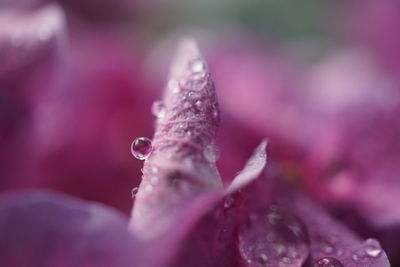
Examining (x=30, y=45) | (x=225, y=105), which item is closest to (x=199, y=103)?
(x=30, y=45)

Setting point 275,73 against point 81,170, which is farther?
point 275,73

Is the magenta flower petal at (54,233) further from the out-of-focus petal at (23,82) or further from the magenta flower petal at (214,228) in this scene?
the out-of-focus petal at (23,82)

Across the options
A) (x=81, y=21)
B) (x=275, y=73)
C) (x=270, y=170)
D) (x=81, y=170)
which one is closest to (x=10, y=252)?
(x=270, y=170)

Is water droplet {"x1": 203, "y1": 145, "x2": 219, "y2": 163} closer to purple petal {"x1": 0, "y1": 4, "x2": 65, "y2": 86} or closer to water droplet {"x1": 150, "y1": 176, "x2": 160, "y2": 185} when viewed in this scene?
water droplet {"x1": 150, "y1": 176, "x2": 160, "y2": 185}

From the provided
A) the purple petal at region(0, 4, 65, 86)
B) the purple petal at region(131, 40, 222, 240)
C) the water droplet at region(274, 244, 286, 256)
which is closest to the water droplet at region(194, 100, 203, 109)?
the purple petal at region(131, 40, 222, 240)

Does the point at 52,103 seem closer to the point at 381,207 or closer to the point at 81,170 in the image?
the point at 81,170

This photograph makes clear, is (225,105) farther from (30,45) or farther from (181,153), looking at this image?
(181,153)

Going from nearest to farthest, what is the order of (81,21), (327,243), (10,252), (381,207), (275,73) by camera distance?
(10,252) < (327,243) < (381,207) < (275,73) < (81,21)
